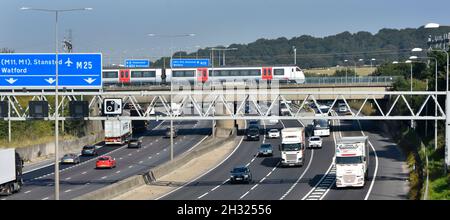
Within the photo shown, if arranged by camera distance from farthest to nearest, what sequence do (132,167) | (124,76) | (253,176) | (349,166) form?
(124,76) < (132,167) < (253,176) < (349,166)

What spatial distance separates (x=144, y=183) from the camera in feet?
183

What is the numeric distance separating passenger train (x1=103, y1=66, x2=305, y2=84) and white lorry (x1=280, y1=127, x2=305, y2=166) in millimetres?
41187

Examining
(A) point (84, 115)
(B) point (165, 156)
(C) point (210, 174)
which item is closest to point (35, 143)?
(B) point (165, 156)

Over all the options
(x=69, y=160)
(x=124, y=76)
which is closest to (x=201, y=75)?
(x=124, y=76)

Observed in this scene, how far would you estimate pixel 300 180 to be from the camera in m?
57.5

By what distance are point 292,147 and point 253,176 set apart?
18.8 feet

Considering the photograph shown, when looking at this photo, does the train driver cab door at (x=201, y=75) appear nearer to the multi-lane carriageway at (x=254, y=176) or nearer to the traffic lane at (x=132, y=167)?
the traffic lane at (x=132, y=167)

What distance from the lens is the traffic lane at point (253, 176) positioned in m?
48.8

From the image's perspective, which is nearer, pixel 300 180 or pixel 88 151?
pixel 300 180

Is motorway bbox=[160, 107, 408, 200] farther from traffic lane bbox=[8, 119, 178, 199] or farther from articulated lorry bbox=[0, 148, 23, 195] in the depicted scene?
articulated lorry bbox=[0, 148, 23, 195]

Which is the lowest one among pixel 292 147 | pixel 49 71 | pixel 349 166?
pixel 292 147

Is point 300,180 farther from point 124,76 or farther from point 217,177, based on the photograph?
point 124,76
